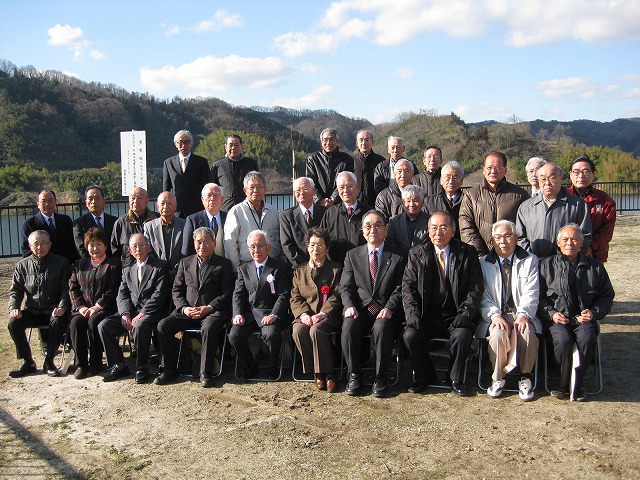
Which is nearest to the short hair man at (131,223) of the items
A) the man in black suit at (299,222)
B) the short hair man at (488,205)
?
the man in black suit at (299,222)

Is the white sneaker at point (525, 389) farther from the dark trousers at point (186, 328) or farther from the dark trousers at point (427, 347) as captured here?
the dark trousers at point (186, 328)

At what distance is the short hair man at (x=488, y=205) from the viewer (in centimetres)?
545

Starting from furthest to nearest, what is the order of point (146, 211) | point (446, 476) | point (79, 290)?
1. point (146, 211)
2. point (79, 290)
3. point (446, 476)

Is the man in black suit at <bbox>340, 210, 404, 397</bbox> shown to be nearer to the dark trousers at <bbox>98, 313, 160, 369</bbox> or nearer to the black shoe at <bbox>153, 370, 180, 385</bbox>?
the black shoe at <bbox>153, 370, 180, 385</bbox>

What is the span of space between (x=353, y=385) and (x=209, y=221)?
7.60ft

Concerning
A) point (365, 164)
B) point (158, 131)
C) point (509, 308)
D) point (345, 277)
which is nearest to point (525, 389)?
point (509, 308)

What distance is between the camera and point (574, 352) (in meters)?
4.55

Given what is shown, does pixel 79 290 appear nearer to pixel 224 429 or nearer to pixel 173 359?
pixel 173 359

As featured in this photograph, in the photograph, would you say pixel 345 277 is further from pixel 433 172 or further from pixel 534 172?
pixel 534 172

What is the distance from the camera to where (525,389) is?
4.54 meters

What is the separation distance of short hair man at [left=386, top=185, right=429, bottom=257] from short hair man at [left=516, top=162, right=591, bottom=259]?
0.93 meters

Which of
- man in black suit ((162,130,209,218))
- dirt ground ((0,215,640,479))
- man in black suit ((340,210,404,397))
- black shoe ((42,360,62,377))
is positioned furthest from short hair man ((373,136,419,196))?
black shoe ((42,360,62,377))

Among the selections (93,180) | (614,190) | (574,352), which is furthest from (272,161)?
(574,352)

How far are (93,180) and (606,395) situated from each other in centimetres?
2877
